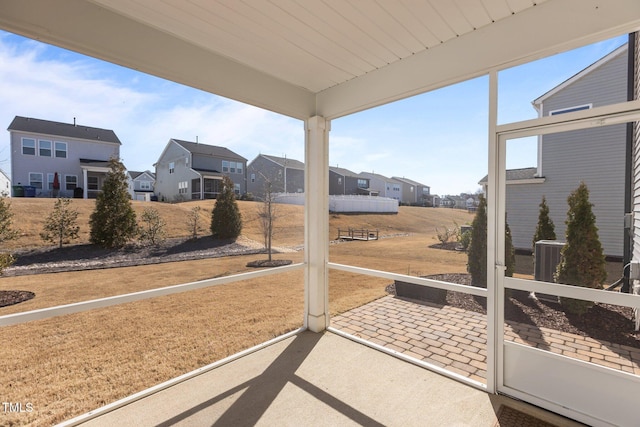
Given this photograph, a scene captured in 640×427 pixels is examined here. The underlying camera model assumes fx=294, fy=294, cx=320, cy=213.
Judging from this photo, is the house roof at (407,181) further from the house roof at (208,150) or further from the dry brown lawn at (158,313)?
the house roof at (208,150)

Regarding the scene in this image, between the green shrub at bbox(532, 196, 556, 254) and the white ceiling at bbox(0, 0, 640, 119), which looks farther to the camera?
the green shrub at bbox(532, 196, 556, 254)

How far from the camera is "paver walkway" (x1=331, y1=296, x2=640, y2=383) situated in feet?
6.93

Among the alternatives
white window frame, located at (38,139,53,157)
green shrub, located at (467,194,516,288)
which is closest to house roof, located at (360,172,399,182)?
green shrub, located at (467,194,516,288)

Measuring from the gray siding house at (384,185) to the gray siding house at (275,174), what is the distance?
791mm

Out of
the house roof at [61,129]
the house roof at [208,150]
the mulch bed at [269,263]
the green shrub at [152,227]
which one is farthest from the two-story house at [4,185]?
the mulch bed at [269,263]

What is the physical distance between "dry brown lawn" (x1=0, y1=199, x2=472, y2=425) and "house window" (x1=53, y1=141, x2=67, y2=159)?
1.26ft

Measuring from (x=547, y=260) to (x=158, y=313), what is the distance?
339cm

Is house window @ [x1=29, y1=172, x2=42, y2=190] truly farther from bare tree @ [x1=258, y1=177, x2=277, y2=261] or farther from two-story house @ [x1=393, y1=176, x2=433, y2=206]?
two-story house @ [x1=393, y1=176, x2=433, y2=206]

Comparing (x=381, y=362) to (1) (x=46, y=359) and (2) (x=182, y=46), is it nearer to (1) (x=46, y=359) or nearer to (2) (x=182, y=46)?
(1) (x=46, y=359)

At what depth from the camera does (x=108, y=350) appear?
2.49 meters

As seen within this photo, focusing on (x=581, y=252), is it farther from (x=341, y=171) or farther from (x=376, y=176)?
(x=341, y=171)

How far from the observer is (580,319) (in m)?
2.19

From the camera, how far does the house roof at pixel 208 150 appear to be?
2826 millimetres

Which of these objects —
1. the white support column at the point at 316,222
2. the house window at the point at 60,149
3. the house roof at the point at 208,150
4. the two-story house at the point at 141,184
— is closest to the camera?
the house window at the point at 60,149
